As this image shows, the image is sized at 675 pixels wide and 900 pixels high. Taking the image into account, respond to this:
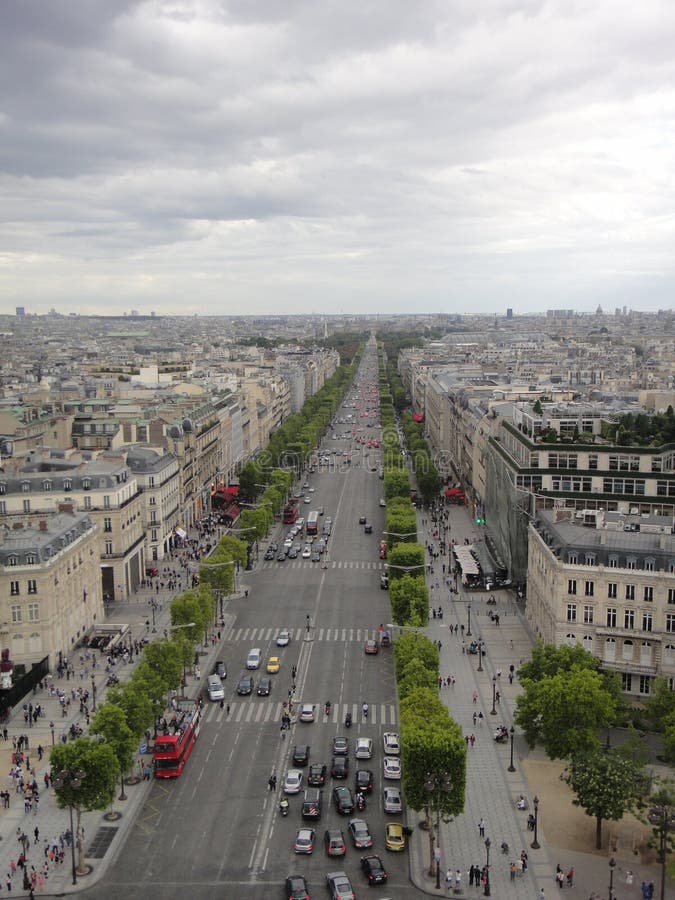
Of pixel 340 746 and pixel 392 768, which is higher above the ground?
pixel 340 746

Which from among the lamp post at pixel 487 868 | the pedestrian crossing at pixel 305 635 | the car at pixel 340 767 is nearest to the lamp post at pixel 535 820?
the lamp post at pixel 487 868

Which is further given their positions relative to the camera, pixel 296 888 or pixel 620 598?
pixel 620 598

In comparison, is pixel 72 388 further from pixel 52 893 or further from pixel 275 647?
pixel 52 893

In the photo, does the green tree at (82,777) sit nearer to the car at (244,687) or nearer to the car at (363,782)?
the car at (363,782)

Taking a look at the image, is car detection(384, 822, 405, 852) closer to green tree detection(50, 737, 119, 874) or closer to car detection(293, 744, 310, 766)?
car detection(293, 744, 310, 766)

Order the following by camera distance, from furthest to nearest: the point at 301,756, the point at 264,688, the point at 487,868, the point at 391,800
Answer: the point at 264,688 → the point at 301,756 → the point at 391,800 → the point at 487,868

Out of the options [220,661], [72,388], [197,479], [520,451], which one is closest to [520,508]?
[520,451]

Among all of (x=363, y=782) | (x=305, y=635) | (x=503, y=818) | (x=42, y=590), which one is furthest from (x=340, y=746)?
(x=42, y=590)

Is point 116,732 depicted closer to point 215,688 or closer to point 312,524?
point 215,688
